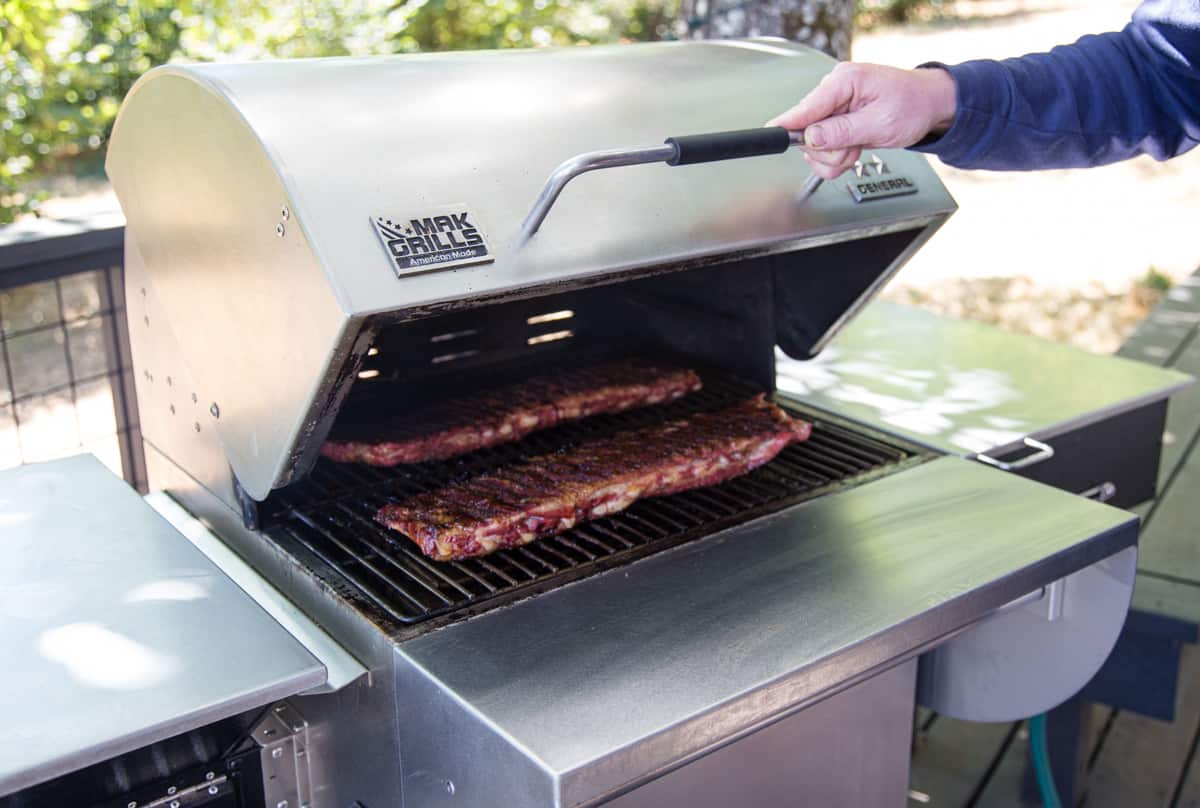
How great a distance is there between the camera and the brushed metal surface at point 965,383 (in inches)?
86.4

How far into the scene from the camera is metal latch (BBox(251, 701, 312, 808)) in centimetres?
163

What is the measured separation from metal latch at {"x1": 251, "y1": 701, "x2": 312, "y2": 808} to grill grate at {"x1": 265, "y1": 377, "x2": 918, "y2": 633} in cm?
24

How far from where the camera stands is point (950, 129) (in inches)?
69.1

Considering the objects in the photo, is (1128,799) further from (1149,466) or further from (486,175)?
(486,175)

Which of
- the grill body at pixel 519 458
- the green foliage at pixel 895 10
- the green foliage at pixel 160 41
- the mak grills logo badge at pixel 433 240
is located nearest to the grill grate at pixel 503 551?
the grill body at pixel 519 458

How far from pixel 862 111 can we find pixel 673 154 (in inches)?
13.7

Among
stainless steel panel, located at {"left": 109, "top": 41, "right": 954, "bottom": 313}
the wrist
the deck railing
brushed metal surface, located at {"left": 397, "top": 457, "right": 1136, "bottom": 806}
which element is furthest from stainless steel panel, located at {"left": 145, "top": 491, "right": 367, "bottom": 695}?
the wrist

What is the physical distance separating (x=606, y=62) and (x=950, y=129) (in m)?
0.54

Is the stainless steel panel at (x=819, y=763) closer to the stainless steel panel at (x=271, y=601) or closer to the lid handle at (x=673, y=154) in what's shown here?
the stainless steel panel at (x=271, y=601)

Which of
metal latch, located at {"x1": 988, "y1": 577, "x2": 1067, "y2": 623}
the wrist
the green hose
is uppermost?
the wrist

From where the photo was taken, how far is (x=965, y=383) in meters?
2.43

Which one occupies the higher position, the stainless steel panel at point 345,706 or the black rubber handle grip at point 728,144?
the black rubber handle grip at point 728,144

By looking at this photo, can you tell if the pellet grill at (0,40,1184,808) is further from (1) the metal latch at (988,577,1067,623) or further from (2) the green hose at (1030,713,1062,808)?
(2) the green hose at (1030,713,1062,808)

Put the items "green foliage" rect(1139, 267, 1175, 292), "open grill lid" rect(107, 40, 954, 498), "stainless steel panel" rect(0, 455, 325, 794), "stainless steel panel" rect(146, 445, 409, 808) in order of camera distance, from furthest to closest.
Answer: "green foliage" rect(1139, 267, 1175, 292) → "stainless steel panel" rect(146, 445, 409, 808) → "open grill lid" rect(107, 40, 954, 498) → "stainless steel panel" rect(0, 455, 325, 794)
